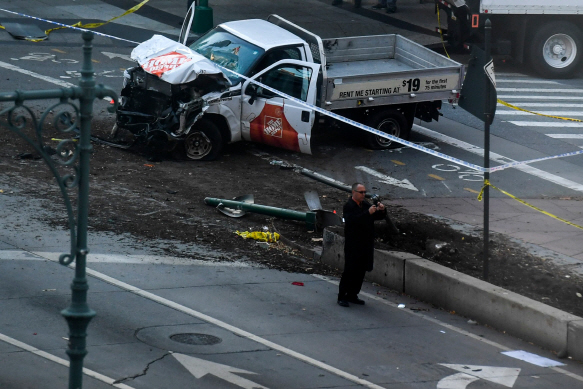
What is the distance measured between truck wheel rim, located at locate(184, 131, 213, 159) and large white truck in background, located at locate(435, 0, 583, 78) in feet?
33.9

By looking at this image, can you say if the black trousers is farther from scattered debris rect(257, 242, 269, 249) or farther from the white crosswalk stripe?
the white crosswalk stripe

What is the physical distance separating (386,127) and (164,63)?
4480mm

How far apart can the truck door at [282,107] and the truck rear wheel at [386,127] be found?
167cm

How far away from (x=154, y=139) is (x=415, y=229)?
5.01 m

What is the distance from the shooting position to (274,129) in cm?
1494

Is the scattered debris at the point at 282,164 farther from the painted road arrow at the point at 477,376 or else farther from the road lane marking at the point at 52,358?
the road lane marking at the point at 52,358

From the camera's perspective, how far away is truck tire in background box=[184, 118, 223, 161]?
48.1ft

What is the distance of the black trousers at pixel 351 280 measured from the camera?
31.3ft

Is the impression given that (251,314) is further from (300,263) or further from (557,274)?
(557,274)

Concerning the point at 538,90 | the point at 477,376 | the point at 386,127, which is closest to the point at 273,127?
the point at 386,127

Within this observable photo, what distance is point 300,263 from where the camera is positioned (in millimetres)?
11172

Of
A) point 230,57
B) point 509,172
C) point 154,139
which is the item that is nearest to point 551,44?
point 509,172

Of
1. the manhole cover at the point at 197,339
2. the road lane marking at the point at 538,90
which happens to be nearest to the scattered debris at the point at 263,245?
the manhole cover at the point at 197,339

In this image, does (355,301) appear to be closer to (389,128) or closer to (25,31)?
(389,128)
